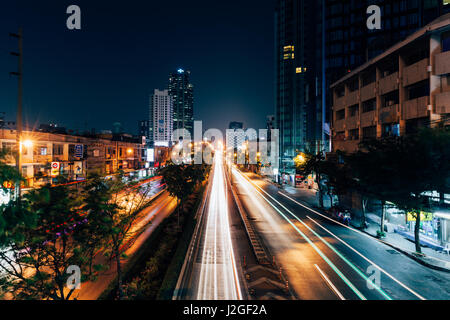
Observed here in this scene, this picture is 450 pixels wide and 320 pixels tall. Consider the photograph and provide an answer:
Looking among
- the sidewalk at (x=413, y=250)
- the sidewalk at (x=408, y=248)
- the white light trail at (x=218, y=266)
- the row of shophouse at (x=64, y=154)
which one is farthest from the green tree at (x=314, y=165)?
the row of shophouse at (x=64, y=154)

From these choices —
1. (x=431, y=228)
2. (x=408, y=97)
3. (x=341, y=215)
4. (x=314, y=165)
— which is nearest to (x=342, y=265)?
(x=341, y=215)

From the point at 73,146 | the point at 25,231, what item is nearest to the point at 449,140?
the point at 25,231

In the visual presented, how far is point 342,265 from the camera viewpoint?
15.2 metres

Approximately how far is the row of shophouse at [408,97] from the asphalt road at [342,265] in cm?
386

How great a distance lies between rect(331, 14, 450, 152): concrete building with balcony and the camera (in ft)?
64.2

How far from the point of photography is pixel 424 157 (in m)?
15.0

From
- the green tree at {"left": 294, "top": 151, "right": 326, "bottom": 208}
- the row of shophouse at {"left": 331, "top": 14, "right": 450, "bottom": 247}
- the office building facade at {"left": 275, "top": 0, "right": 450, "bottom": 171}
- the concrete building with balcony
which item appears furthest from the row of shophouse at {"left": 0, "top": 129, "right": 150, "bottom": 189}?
the office building facade at {"left": 275, "top": 0, "right": 450, "bottom": 171}

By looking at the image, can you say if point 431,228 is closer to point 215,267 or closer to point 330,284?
point 330,284

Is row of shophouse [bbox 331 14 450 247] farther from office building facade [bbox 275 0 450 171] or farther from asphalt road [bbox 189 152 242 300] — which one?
asphalt road [bbox 189 152 242 300]

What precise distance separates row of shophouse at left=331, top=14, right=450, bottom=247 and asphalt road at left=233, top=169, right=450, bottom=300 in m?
3.86

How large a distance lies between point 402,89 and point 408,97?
983 millimetres

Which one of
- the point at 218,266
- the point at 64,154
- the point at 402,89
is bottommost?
the point at 218,266

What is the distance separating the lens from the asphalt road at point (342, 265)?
12.4 metres

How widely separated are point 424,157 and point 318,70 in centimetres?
5758
